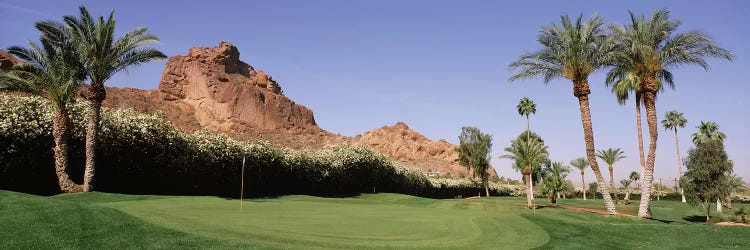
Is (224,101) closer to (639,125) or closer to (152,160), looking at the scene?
(152,160)

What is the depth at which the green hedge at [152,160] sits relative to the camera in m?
28.0

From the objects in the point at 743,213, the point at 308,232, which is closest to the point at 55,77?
the point at 308,232

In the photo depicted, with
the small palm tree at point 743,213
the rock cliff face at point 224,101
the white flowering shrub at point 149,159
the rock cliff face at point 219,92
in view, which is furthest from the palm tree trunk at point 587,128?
the rock cliff face at point 219,92

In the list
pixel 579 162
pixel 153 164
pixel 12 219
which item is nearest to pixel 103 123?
pixel 153 164

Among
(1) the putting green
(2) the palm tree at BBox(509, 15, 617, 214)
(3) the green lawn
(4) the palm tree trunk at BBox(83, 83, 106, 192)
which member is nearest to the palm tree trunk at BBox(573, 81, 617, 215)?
(2) the palm tree at BBox(509, 15, 617, 214)

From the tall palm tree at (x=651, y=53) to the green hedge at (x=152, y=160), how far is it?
3145cm

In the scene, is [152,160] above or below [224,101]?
below

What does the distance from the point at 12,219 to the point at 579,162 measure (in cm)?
10115

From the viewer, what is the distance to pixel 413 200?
5188 centimetres

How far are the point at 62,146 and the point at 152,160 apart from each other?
7498mm

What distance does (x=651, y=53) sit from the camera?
31.5m

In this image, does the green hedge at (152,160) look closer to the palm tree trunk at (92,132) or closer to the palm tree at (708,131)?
the palm tree trunk at (92,132)

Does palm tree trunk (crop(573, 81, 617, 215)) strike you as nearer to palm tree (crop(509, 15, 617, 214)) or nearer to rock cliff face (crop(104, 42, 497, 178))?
palm tree (crop(509, 15, 617, 214))

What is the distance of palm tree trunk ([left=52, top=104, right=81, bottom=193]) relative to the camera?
28.0 metres
